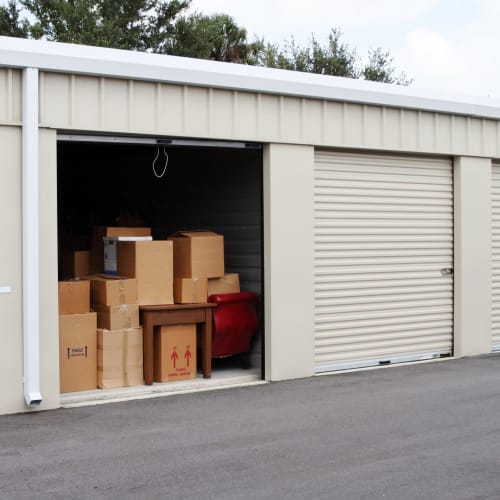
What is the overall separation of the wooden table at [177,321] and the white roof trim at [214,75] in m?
2.30

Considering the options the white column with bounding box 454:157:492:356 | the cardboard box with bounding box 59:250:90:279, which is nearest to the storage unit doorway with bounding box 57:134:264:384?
the cardboard box with bounding box 59:250:90:279

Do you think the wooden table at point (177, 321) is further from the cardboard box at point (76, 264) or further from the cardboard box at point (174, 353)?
the cardboard box at point (76, 264)

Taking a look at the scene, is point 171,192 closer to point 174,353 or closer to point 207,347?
point 207,347

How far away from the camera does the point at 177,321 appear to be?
9.30 metres

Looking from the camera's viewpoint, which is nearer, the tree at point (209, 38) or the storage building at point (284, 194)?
the storage building at point (284, 194)

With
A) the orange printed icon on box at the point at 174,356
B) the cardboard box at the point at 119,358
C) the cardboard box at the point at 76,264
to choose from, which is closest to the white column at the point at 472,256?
the orange printed icon on box at the point at 174,356

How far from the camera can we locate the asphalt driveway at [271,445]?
5.65 meters

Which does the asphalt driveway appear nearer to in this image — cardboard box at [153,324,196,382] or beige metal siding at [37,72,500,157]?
cardboard box at [153,324,196,382]

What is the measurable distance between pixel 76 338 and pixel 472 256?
5.38 meters

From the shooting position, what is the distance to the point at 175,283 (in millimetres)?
9500

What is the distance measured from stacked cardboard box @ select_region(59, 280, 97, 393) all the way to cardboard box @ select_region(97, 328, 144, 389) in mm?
68

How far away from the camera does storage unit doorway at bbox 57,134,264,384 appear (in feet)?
33.2

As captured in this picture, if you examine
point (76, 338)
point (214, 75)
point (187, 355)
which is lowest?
point (187, 355)

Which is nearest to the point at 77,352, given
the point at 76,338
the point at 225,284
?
the point at 76,338
